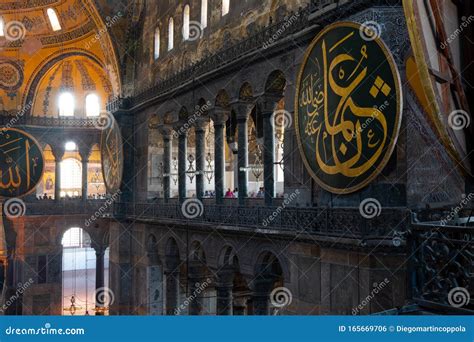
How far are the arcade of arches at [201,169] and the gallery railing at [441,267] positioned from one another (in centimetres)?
6

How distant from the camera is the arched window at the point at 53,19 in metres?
18.0

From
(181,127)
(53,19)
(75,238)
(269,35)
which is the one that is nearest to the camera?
(269,35)

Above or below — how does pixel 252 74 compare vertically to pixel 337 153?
above

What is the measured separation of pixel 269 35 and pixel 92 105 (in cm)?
1242

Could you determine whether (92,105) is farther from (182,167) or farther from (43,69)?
(182,167)

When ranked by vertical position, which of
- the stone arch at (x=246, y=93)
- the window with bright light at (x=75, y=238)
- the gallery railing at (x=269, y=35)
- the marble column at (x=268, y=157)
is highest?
the gallery railing at (x=269, y=35)

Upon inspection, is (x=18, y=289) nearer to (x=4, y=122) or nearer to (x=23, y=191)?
(x=23, y=191)

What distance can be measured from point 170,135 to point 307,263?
6794 mm

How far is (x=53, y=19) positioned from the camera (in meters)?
18.2

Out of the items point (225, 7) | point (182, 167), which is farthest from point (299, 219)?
point (182, 167)

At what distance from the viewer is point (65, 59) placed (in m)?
18.9

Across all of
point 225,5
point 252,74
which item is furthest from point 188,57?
point 252,74

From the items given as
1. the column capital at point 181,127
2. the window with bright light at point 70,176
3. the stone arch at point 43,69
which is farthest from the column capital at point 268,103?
the window with bright light at point 70,176

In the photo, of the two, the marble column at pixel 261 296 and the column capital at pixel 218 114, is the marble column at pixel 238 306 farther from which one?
the column capital at pixel 218 114
